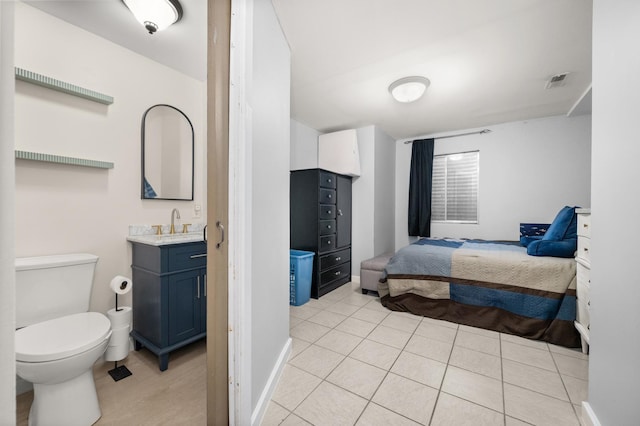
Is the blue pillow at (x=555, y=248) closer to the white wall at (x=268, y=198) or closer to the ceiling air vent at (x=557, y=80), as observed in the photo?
the ceiling air vent at (x=557, y=80)

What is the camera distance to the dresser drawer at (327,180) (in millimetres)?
3211

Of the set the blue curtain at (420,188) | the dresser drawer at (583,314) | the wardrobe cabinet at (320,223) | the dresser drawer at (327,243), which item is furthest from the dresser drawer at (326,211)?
the dresser drawer at (583,314)

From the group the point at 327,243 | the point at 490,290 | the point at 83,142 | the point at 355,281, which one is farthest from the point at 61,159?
the point at 490,290

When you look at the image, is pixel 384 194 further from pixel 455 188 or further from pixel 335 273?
pixel 335 273

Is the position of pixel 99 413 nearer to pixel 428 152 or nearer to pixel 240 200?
pixel 240 200

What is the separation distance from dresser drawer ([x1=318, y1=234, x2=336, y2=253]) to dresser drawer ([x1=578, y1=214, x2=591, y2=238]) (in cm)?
241

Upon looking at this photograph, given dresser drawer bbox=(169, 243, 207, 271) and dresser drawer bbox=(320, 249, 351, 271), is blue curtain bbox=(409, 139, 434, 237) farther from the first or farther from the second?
dresser drawer bbox=(169, 243, 207, 271)

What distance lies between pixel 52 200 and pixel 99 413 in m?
1.38

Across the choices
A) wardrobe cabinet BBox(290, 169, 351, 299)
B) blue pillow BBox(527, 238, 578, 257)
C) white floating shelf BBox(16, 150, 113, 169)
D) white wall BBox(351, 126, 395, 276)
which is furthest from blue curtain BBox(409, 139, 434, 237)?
white floating shelf BBox(16, 150, 113, 169)

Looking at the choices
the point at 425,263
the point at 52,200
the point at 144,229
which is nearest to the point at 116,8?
the point at 52,200

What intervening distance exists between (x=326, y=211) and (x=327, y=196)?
0.21 meters

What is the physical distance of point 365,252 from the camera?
12.7ft

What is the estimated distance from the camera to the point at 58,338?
1251 mm

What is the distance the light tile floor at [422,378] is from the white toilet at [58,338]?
0.98 meters
